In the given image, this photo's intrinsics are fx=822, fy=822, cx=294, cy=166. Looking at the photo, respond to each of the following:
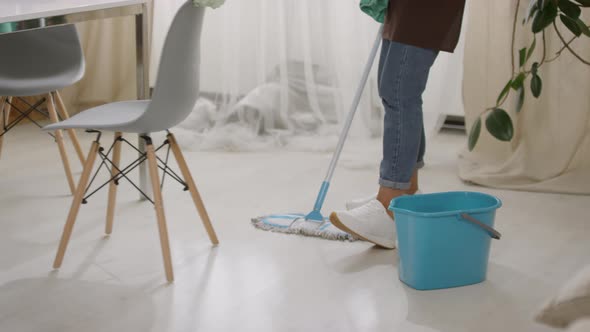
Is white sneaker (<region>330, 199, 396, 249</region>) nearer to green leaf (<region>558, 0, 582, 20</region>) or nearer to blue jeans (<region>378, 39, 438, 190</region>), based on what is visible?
blue jeans (<region>378, 39, 438, 190</region>)

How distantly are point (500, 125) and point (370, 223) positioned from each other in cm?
50

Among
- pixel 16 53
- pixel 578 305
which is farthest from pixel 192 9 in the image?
pixel 578 305

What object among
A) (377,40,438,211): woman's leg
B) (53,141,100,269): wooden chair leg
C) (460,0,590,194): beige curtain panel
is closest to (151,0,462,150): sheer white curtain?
(460,0,590,194): beige curtain panel

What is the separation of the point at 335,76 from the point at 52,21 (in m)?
1.90

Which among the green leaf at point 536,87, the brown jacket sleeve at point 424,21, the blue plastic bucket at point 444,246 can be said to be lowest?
the blue plastic bucket at point 444,246

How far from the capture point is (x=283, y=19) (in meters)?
3.71

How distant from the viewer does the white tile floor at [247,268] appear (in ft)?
6.37

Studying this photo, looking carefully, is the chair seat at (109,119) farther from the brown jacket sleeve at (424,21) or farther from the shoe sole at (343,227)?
the brown jacket sleeve at (424,21)

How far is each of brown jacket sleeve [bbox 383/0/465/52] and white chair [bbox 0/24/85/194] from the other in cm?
125

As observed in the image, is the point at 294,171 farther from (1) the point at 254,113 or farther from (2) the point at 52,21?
(2) the point at 52,21

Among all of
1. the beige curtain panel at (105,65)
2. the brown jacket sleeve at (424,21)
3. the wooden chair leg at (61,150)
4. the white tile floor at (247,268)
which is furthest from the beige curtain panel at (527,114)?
the beige curtain panel at (105,65)

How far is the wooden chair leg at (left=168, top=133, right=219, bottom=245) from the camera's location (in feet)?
7.61

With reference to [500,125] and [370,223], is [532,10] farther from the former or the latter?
[370,223]

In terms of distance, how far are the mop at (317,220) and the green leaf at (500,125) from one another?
404mm
